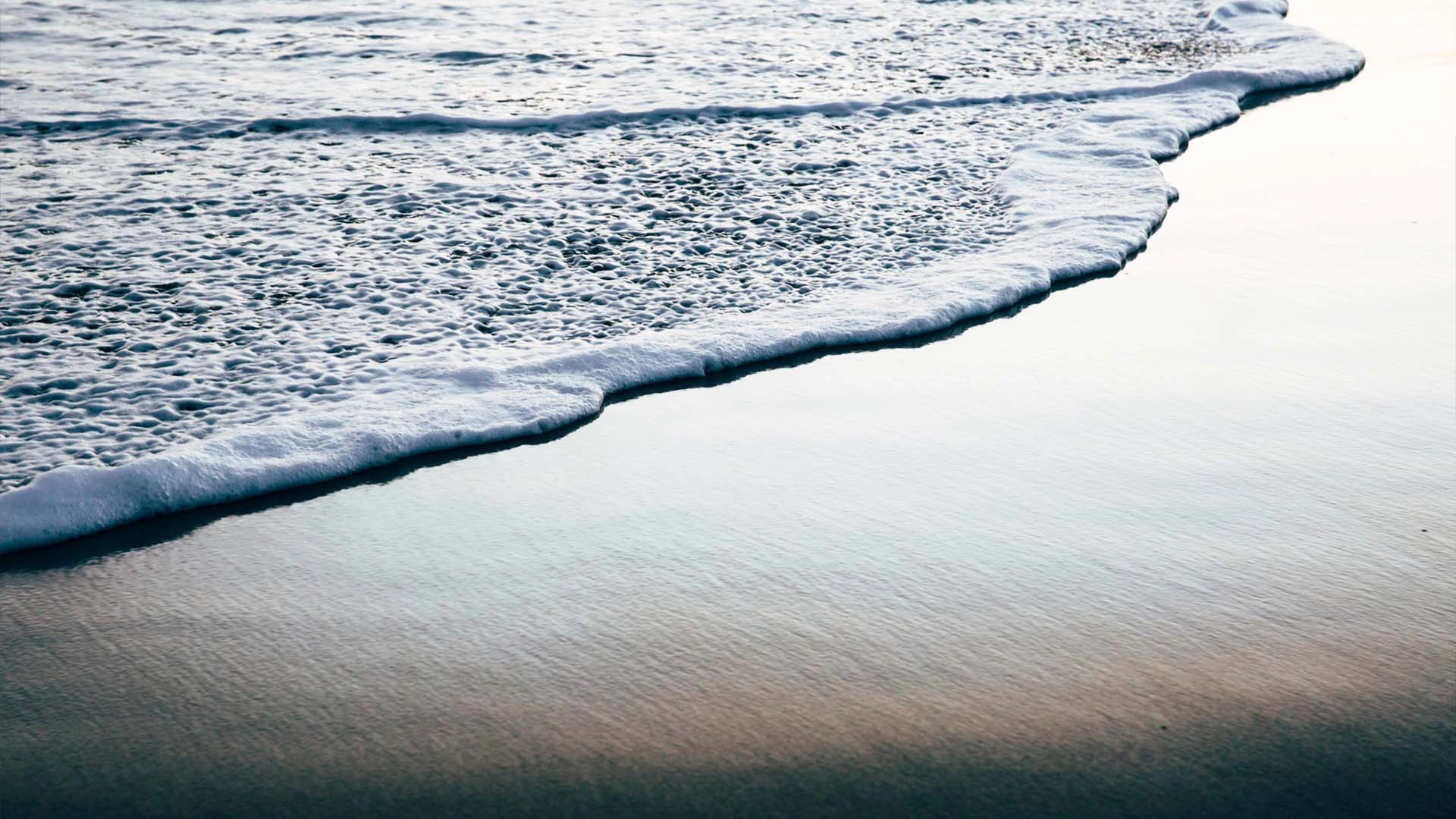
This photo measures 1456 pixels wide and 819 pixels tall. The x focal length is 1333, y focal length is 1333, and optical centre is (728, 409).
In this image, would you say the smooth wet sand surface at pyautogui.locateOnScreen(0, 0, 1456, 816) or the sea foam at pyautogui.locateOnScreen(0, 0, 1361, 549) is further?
the sea foam at pyautogui.locateOnScreen(0, 0, 1361, 549)

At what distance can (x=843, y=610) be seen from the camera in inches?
96.8

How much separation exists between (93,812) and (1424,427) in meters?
2.87

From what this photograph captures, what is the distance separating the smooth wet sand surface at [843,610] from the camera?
6.62 feet

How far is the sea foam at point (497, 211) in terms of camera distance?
3.36 metres

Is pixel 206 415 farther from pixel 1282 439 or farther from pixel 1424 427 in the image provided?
pixel 1424 427

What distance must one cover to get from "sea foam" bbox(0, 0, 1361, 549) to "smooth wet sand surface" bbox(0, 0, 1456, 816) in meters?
0.29

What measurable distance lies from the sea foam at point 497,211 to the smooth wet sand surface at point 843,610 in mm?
293

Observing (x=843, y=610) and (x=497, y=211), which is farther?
(x=497, y=211)

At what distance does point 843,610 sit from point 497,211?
291cm

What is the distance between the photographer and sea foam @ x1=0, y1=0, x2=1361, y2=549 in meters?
3.36

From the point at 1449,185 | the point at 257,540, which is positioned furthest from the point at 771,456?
the point at 1449,185

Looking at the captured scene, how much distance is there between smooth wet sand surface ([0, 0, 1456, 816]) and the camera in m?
2.02

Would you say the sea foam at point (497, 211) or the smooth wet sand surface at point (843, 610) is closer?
the smooth wet sand surface at point (843, 610)

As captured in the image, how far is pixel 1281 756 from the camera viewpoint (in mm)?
2037
